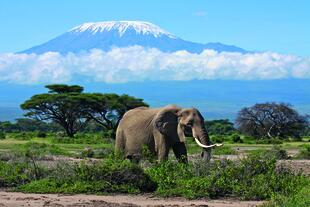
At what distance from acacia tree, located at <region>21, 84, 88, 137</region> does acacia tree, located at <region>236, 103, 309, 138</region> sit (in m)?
16.1

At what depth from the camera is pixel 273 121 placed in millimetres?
66375

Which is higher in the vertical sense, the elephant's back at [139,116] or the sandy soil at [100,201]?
the elephant's back at [139,116]

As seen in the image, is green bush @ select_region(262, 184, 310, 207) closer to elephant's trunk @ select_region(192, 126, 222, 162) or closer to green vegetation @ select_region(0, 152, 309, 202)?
green vegetation @ select_region(0, 152, 309, 202)

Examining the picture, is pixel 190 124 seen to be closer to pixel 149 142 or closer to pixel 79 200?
pixel 149 142

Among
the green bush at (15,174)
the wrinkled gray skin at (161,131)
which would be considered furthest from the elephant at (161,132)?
the green bush at (15,174)

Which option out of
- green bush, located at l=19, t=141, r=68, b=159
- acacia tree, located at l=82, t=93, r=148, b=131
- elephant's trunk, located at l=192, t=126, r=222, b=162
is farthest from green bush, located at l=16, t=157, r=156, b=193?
acacia tree, located at l=82, t=93, r=148, b=131

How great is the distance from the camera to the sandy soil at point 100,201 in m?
13.8

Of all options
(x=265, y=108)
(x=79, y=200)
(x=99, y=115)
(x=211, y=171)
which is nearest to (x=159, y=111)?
(x=211, y=171)

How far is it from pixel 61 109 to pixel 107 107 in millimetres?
3814

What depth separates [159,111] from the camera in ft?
62.1

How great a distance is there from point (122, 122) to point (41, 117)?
141 feet

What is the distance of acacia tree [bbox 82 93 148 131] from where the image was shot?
2349 inches

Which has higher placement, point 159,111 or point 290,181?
point 159,111

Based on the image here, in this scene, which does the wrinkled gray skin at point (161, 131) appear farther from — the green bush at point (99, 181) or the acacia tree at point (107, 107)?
the acacia tree at point (107, 107)
